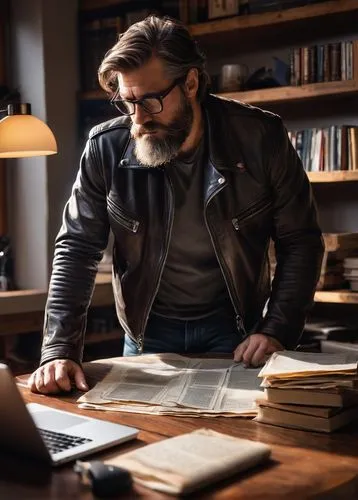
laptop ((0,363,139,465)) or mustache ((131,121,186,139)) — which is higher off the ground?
mustache ((131,121,186,139))

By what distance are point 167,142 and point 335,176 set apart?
62.7 inches

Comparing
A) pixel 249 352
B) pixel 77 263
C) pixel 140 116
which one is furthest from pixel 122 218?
pixel 249 352

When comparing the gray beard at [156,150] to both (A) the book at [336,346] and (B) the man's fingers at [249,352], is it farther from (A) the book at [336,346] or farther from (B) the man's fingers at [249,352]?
(A) the book at [336,346]

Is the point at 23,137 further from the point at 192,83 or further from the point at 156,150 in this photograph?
the point at 192,83

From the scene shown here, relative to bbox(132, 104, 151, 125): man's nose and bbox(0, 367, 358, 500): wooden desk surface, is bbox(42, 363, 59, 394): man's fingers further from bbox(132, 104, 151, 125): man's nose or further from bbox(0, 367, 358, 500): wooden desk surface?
bbox(132, 104, 151, 125): man's nose

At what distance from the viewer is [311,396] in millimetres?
1431

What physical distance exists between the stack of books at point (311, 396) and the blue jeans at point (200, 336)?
0.61m

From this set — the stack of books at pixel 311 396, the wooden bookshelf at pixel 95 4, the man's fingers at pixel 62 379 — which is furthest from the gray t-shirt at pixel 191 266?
the wooden bookshelf at pixel 95 4

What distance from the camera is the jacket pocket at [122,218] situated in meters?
2.13

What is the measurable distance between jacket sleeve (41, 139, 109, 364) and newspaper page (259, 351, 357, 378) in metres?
0.52

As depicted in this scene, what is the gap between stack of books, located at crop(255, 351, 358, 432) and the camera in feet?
4.65

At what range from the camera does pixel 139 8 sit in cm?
414

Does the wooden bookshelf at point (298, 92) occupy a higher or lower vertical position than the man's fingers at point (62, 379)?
higher

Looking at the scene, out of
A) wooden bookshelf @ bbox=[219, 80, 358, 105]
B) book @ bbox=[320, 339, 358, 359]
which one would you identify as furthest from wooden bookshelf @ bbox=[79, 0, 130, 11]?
book @ bbox=[320, 339, 358, 359]
